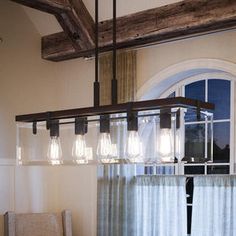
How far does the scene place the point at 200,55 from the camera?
4539mm

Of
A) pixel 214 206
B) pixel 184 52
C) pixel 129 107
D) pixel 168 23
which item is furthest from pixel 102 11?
pixel 129 107

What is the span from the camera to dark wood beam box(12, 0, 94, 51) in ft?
15.5

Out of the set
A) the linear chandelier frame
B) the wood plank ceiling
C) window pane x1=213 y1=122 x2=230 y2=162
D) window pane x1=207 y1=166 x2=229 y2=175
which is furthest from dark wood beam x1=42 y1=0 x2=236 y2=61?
the linear chandelier frame

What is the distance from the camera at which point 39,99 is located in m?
5.70

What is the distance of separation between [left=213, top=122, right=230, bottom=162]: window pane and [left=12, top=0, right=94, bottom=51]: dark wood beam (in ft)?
5.70

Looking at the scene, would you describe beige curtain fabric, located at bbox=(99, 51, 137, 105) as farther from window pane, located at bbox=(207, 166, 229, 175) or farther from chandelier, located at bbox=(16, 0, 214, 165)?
chandelier, located at bbox=(16, 0, 214, 165)

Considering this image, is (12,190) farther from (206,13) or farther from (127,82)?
(206,13)

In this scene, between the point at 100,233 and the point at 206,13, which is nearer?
the point at 206,13

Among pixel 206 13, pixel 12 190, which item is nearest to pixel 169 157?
pixel 206 13

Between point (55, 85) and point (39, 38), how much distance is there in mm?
669

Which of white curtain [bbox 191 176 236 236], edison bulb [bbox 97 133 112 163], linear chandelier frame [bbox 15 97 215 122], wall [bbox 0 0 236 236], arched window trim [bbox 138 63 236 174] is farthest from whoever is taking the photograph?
wall [bbox 0 0 236 236]

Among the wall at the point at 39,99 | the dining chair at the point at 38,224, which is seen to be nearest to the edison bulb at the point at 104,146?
the wall at the point at 39,99

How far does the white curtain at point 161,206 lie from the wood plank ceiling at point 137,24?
155 cm

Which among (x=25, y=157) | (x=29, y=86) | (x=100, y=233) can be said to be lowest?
(x=100, y=233)
